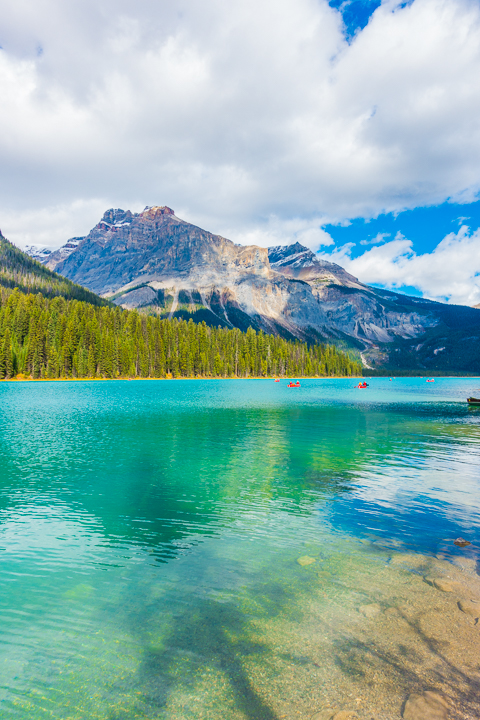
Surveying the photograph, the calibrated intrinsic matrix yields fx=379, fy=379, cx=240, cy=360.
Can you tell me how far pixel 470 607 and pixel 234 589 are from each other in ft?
23.4

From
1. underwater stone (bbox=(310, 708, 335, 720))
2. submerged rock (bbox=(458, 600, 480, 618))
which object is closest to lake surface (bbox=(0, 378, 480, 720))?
underwater stone (bbox=(310, 708, 335, 720))

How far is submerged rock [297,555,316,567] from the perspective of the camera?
47.0 ft

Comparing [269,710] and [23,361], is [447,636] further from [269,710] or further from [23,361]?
[23,361]

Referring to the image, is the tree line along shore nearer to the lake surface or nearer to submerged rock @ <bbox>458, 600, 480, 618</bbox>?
the lake surface

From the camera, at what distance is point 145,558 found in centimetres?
1458

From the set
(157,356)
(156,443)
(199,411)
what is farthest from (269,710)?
(157,356)

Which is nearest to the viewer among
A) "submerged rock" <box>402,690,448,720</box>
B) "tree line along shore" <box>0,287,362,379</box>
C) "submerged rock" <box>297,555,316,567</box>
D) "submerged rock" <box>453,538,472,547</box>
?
"submerged rock" <box>402,690,448,720</box>

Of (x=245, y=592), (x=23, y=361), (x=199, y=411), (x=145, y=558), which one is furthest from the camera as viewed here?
(x=23, y=361)

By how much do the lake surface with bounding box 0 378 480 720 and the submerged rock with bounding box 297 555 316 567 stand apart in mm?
259

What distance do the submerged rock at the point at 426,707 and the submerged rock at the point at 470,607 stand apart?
13.1 feet

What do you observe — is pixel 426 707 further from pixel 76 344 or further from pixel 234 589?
pixel 76 344

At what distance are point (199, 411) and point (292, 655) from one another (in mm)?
56629

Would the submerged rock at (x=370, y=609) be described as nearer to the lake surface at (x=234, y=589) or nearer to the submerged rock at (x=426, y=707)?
the lake surface at (x=234, y=589)

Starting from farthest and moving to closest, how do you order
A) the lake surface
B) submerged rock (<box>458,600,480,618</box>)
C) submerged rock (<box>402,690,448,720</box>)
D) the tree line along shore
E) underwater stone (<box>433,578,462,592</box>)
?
1. the tree line along shore
2. underwater stone (<box>433,578,462,592</box>)
3. submerged rock (<box>458,600,480,618</box>)
4. the lake surface
5. submerged rock (<box>402,690,448,720</box>)
